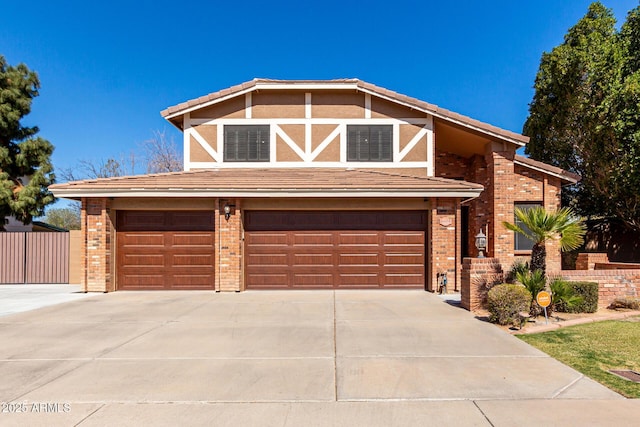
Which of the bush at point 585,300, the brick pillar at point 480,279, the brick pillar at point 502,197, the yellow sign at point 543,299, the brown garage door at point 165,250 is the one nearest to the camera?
the yellow sign at point 543,299

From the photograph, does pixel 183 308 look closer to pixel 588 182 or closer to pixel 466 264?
pixel 466 264

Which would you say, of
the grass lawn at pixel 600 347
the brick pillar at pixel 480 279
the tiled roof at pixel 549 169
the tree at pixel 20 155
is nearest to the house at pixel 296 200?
the tiled roof at pixel 549 169

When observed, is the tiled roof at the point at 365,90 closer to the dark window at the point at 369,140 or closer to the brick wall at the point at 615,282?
the dark window at the point at 369,140

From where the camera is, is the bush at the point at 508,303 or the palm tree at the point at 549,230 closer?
the bush at the point at 508,303

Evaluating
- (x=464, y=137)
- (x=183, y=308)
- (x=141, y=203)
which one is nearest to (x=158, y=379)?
(x=183, y=308)

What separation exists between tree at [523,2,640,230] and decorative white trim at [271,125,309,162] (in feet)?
37.6

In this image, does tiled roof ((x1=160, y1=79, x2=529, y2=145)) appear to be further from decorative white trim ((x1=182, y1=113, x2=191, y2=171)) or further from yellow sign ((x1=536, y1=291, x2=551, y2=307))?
yellow sign ((x1=536, y1=291, x2=551, y2=307))

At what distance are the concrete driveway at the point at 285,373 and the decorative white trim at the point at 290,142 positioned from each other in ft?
22.1

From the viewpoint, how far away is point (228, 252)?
38.1 ft

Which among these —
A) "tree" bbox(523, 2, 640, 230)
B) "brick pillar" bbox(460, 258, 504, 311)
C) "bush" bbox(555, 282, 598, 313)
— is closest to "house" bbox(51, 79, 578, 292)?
"brick pillar" bbox(460, 258, 504, 311)

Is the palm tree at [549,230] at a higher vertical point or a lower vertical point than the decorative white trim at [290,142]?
lower

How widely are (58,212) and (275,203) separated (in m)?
45.2

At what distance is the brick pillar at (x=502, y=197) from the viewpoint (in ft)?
44.5

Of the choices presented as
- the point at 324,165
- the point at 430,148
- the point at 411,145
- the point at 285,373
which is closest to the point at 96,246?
the point at 324,165
